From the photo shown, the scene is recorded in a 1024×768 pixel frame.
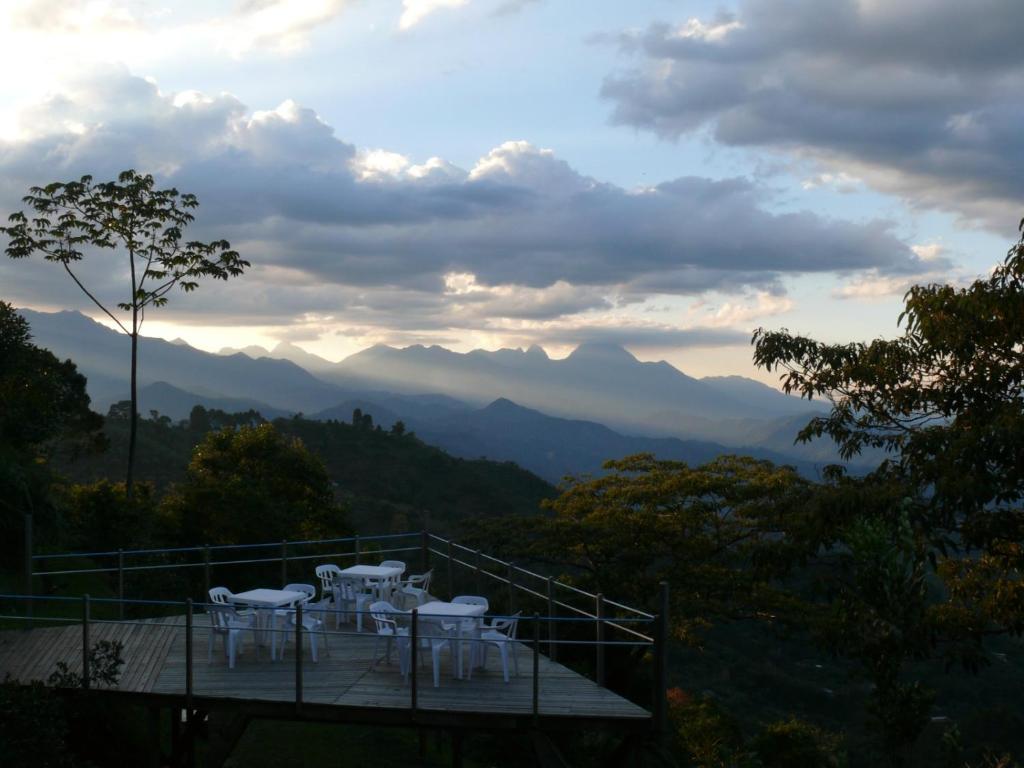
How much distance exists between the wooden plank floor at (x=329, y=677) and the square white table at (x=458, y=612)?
0.37m

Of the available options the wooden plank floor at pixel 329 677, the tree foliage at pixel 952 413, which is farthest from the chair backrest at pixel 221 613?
the tree foliage at pixel 952 413

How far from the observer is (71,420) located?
2270 centimetres

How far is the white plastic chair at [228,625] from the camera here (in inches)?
Answer: 404

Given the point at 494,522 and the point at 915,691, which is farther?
the point at 494,522

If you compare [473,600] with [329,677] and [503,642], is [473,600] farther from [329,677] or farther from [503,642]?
[329,677]

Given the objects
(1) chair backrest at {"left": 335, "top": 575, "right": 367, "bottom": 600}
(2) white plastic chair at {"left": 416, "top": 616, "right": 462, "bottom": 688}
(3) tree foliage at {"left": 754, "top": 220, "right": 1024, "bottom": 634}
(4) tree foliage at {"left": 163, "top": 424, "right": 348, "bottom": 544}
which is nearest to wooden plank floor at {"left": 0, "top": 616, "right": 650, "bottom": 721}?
(2) white plastic chair at {"left": 416, "top": 616, "right": 462, "bottom": 688}

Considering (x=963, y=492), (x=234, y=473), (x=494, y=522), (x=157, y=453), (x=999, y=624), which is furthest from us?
(x=157, y=453)

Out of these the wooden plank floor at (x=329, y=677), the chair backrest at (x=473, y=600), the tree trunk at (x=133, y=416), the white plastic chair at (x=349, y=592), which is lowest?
the wooden plank floor at (x=329, y=677)

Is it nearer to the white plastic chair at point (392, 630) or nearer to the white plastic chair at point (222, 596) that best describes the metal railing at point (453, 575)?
the white plastic chair at point (222, 596)

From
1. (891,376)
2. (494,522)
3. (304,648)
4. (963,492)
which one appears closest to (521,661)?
(304,648)

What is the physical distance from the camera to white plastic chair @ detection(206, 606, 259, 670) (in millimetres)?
10250

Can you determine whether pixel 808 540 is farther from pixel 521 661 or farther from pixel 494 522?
pixel 494 522

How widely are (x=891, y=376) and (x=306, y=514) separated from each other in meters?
15.7

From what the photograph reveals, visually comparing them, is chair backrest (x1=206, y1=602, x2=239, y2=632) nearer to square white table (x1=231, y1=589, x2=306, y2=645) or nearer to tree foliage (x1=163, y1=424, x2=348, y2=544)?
square white table (x1=231, y1=589, x2=306, y2=645)
